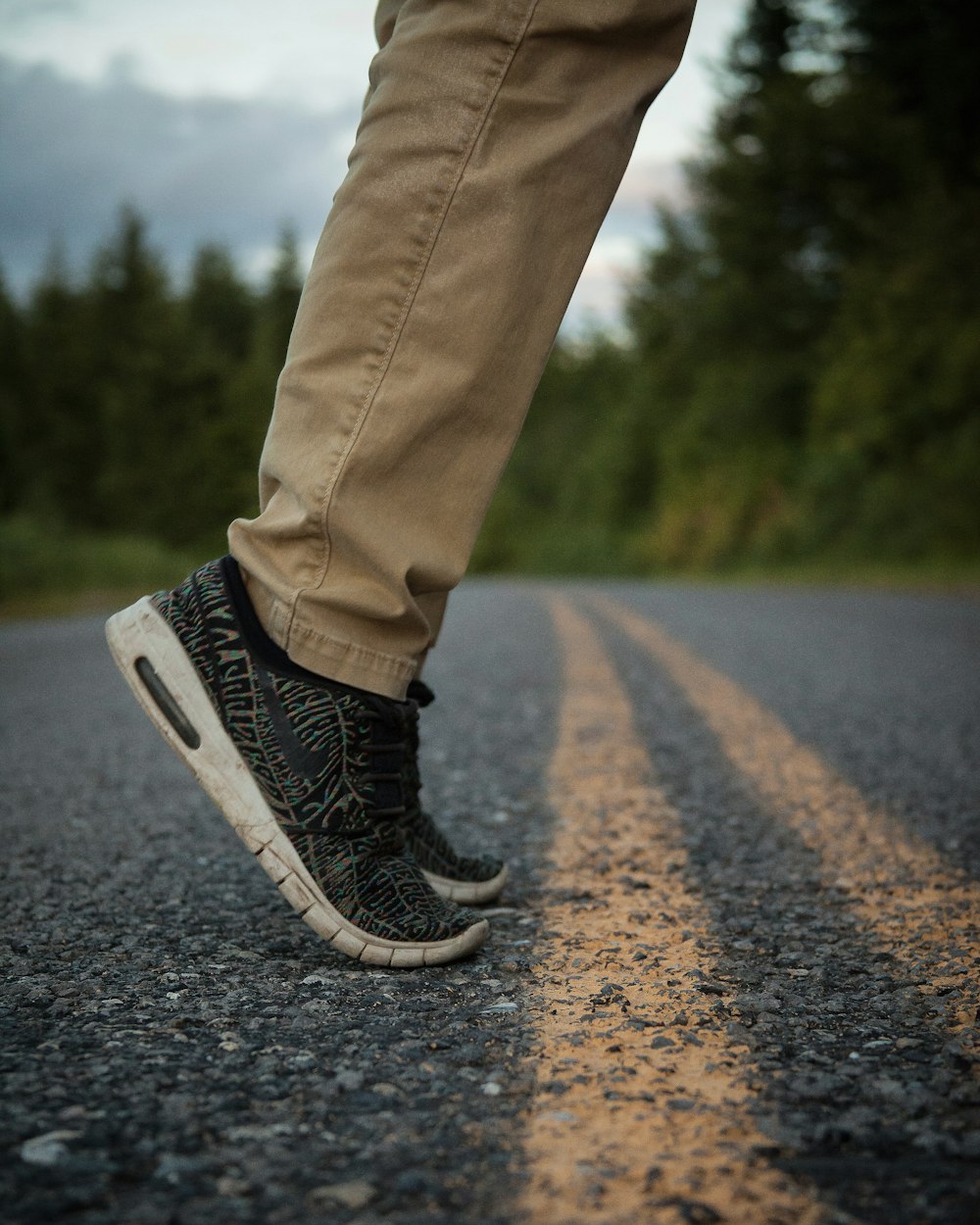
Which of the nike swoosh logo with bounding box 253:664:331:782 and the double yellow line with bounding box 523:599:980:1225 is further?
the nike swoosh logo with bounding box 253:664:331:782

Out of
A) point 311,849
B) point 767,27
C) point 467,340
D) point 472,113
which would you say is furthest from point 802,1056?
point 767,27

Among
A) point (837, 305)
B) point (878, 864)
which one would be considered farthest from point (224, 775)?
point (837, 305)

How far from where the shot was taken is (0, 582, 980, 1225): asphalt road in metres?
0.78

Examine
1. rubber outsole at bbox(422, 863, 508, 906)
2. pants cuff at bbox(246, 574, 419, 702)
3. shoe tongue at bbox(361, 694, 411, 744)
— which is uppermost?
pants cuff at bbox(246, 574, 419, 702)

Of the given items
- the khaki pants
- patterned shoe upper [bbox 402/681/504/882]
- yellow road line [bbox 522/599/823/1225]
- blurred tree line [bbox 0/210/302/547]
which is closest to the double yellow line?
yellow road line [bbox 522/599/823/1225]

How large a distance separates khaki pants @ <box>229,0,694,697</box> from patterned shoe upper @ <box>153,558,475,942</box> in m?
0.04

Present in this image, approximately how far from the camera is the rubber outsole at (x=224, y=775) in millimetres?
1254

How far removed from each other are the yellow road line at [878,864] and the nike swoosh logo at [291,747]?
72 cm

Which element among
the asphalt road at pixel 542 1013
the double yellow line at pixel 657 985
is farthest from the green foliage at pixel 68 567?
the double yellow line at pixel 657 985

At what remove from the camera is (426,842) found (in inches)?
61.0

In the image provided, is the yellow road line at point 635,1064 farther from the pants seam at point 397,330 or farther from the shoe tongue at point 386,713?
the pants seam at point 397,330

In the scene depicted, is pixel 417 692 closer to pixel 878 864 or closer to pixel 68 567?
pixel 878 864

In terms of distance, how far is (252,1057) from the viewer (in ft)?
3.21

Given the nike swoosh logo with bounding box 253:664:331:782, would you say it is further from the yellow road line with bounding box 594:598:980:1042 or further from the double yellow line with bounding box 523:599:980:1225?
the yellow road line with bounding box 594:598:980:1042
